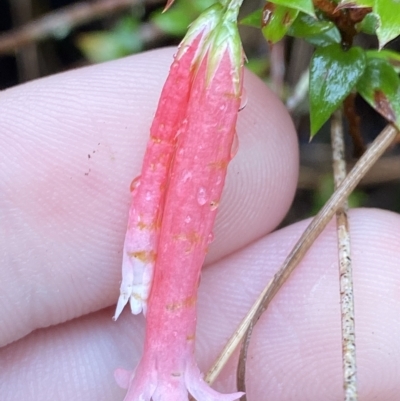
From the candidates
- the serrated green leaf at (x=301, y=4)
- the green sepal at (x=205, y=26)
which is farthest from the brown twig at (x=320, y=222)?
the green sepal at (x=205, y=26)

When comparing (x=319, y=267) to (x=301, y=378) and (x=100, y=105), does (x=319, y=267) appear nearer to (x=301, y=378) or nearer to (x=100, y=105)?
(x=301, y=378)

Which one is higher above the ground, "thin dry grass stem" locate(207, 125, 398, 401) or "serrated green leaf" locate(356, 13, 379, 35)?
"serrated green leaf" locate(356, 13, 379, 35)

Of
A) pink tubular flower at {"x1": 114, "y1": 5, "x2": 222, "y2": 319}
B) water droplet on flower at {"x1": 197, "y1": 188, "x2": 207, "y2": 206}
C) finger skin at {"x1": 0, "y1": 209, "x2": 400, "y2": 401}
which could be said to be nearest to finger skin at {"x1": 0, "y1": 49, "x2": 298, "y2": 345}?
finger skin at {"x1": 0, "y1": 209, "x2": 400, "y2": 401}

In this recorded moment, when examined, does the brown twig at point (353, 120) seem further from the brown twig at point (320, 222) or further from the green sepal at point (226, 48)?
the green sepal at point (226, 48)

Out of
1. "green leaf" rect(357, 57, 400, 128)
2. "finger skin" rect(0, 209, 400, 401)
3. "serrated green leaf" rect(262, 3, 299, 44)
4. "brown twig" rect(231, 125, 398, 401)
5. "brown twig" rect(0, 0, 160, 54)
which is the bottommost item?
"finger skin" rect(0, 209, 400, 401)

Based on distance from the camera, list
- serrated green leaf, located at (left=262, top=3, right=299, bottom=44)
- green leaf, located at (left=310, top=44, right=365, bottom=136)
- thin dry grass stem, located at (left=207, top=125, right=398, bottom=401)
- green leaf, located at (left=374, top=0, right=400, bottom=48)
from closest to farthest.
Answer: green leaf, located at (left=374, top=0, right=400, bottom=48) → serrated green leaf, located at (left=262, top=3, right=299, bottom=44) → green leaf, located at (left=310, top=44, right=365, bottom=136) → thin dry grass stem, located at (left=207, top=125, right=398, bottom=401)

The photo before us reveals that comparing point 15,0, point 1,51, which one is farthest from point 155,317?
point 15,0

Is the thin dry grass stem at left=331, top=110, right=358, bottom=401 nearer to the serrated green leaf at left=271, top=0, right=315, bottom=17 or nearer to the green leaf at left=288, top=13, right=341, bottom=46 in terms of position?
the green leaf at left=288, top=13, right=341, bottom=46
